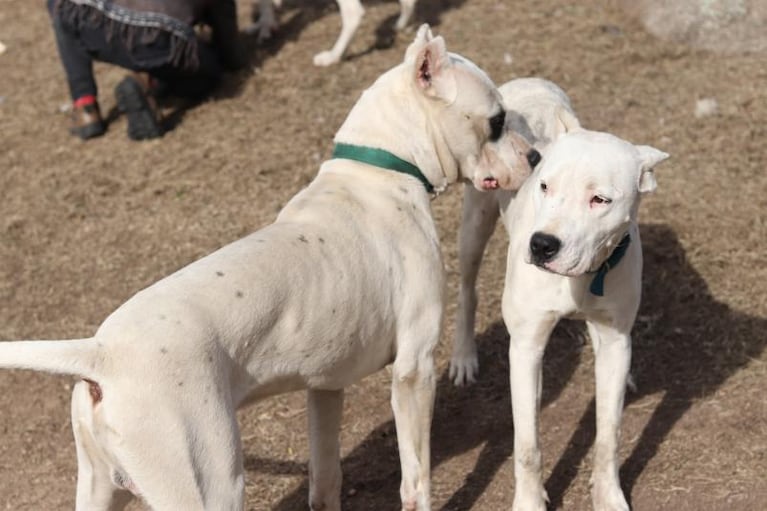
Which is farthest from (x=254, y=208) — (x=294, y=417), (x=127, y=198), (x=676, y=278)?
(x=676, y=278)

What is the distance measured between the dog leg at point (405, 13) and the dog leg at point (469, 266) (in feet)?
13.8

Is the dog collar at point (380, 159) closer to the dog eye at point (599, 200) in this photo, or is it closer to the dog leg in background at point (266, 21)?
the dog eye at point (599, 200)

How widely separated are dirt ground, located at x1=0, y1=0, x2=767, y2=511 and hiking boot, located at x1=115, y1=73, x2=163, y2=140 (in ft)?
0.34

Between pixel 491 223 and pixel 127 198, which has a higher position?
pixel 491 223

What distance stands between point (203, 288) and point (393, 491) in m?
1.86

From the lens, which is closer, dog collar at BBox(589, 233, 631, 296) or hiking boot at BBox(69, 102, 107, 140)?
dog collar at BBox(589, 233, 631, 296)

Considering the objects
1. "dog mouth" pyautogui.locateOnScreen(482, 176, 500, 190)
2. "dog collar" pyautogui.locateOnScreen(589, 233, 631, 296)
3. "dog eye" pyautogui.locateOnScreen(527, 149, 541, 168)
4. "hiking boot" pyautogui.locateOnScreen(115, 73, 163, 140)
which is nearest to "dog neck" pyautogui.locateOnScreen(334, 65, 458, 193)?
"dog mouth" pyautogui.locateOnScreen(482, 176, 500, 190)

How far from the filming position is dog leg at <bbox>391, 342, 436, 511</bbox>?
446 cm

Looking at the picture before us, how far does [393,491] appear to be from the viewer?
17.0ft

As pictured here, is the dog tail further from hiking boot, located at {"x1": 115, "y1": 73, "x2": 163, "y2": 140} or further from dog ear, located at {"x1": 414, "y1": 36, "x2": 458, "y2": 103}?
hiking boot, located at {"x1": 115, "y1": 73, "x2": 163, "y2": 140}

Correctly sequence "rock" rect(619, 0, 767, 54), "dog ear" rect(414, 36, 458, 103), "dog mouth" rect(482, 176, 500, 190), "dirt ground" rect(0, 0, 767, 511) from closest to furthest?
"dog ear" rect(414, 36, 458, 103)
"dog mouth" rect(482, 176, 500, 190)
"dirt ground" rect(0, 0, 767, 511)
"rock" rect(619, 0, 767, 54)

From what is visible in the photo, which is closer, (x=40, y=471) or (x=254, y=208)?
(x=40, y=471)

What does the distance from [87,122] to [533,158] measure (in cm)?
502

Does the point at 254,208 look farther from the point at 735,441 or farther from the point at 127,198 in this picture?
the point at 735,441
